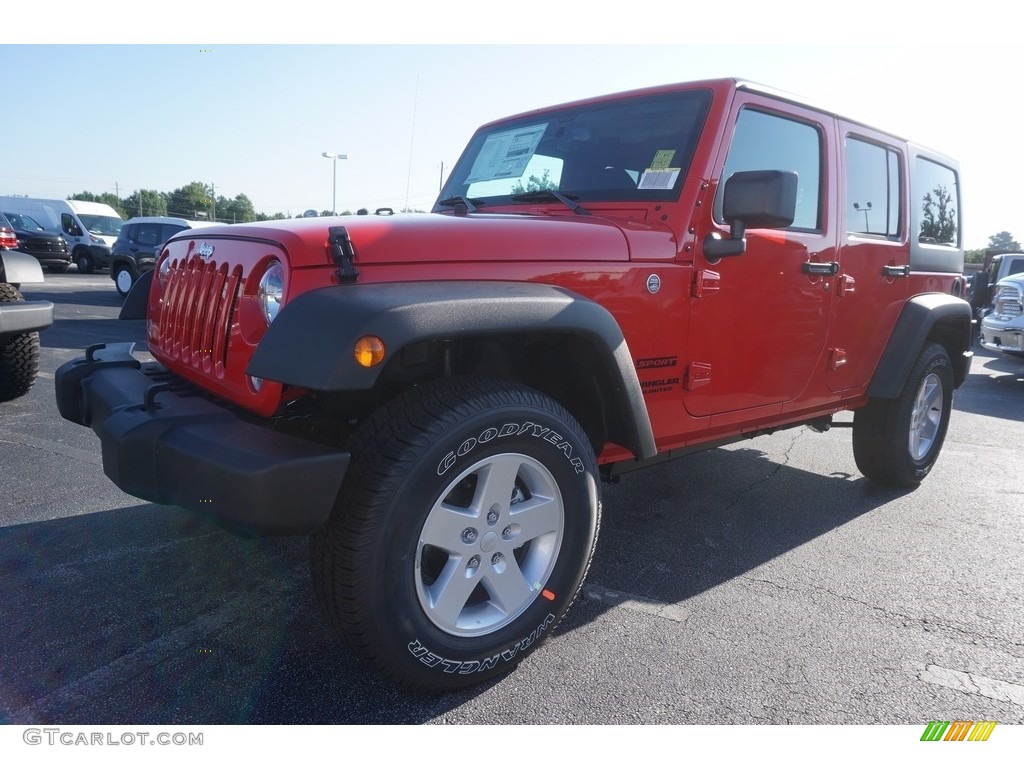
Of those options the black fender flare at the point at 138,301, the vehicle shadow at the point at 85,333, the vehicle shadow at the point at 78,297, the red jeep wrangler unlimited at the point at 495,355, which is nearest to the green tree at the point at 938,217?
the red jeep wrangler unlimited at the point at 495,355

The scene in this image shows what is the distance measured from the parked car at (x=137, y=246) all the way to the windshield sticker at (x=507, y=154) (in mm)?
11883

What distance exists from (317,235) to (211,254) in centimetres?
58

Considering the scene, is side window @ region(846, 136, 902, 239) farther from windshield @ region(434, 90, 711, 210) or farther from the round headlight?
the round headlight

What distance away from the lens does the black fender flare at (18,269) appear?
4504 millimetres

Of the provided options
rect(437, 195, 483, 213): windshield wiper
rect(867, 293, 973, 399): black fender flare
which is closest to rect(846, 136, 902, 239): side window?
rect(867, 293, 973, 399): black fender flare

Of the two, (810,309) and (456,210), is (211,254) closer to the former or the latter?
(456,210)

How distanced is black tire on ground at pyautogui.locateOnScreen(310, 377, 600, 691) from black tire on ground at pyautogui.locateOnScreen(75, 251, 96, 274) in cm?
2232

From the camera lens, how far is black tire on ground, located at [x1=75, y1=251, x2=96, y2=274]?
2048cm

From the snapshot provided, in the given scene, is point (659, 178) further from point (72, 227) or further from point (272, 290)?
point (72, 227)

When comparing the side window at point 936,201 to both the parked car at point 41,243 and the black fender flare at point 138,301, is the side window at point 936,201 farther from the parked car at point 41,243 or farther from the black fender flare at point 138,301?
the parked car at point 41,243

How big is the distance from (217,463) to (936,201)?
4441 millimetres

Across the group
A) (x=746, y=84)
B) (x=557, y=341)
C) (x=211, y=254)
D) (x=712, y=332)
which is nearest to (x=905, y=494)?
(x=712, y=332)

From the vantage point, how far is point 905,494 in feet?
13.9

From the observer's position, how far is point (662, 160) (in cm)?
276
